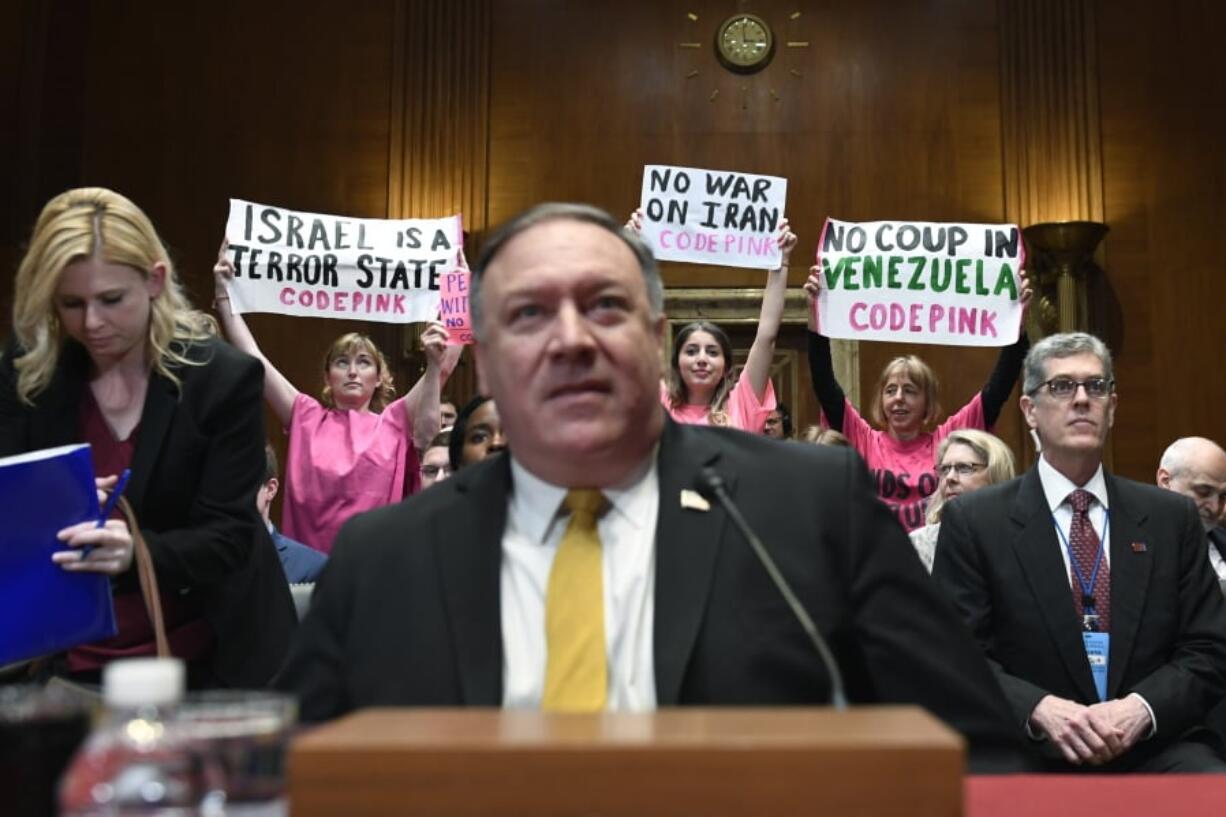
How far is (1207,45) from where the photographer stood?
8.64 m

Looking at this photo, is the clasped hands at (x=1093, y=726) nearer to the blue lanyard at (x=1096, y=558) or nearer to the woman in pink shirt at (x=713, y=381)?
the blue lanyard at (x=1096, y=558)

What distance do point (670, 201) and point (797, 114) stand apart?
311 centimetres

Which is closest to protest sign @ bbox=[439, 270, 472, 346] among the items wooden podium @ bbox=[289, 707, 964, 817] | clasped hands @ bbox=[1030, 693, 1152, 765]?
clasped hands @ bbox=[1030, 693, 1152, 765]

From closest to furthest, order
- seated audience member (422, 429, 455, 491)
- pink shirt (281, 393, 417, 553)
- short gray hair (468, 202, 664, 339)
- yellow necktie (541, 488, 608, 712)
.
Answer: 1. yellow necktie (541, 488, 608, 712)
2. short gray hair (468, 202, 664, 339)
3. seated audience member (422, 429, 455, 491)
4. pink shirt (281, 393, 417, 553)

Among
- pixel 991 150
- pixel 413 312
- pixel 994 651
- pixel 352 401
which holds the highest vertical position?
pixel 991 150

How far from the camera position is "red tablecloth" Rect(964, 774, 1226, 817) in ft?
5.02

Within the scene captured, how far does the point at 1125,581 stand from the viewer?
11.5 feet

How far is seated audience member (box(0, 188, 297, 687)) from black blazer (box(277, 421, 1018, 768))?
88cm

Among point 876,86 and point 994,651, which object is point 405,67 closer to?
point 876,86

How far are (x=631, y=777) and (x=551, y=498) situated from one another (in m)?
0.95

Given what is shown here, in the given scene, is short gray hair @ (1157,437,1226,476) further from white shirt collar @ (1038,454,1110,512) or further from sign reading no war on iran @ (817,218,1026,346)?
white shirt collar @ (1038,454,1110,512)

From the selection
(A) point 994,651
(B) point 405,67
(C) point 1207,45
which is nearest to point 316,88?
(B) point 405,67

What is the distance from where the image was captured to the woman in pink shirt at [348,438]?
16.0ft

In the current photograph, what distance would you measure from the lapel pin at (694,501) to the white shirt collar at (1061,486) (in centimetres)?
205
